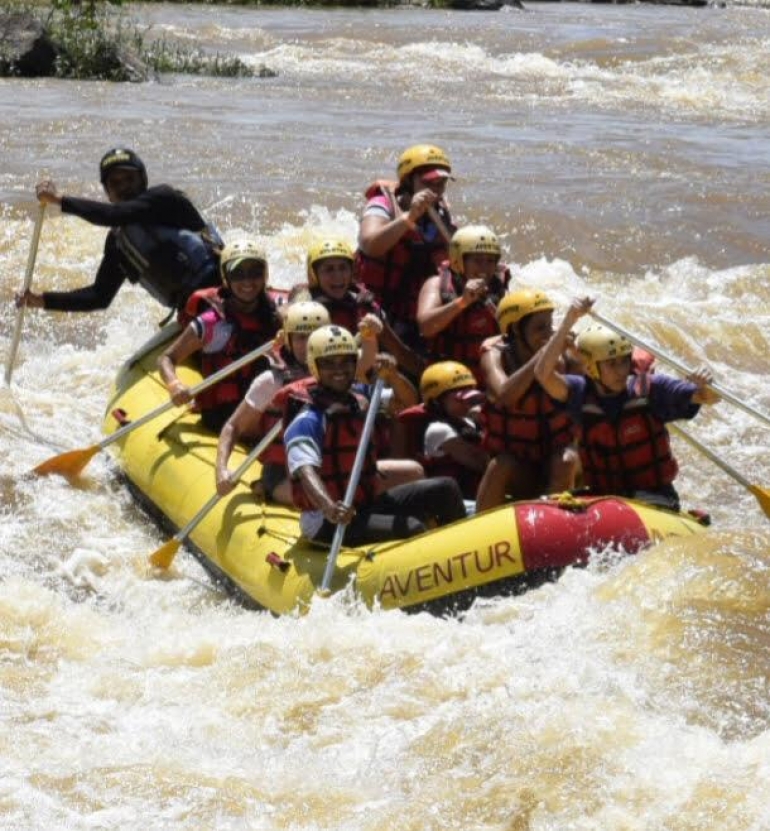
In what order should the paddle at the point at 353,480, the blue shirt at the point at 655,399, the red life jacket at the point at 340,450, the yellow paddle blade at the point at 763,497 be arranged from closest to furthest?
the paddle at the point at 353,480
the red life jacket at the point at 340,450
the blue shirt at the point at 655,399
the yellow paddle blade at the point at 763,497

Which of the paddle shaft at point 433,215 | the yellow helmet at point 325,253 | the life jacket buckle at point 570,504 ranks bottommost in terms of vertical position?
the life jacket buckle at point 570,504

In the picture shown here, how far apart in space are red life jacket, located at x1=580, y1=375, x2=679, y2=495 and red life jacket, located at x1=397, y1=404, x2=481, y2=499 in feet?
1.76

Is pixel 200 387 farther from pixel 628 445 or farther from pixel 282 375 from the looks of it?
pixel 628 445

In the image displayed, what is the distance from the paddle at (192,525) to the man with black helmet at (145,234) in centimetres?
172

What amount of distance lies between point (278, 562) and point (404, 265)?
82.1 inches

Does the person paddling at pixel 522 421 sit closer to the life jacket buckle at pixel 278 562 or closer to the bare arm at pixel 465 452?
the bare arm at pixel 465 452

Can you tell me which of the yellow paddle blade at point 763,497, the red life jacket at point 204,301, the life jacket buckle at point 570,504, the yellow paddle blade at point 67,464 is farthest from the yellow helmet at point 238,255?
the yellow paddle blade at point 763,497

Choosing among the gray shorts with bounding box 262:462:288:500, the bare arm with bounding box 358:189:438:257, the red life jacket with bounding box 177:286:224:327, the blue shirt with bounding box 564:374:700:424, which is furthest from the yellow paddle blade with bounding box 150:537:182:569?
the blue shirt with bounding box 564:374:700:424

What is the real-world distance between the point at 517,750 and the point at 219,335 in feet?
10.9

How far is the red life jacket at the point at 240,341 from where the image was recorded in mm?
8297

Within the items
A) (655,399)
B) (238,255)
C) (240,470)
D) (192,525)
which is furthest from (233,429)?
(655,399)

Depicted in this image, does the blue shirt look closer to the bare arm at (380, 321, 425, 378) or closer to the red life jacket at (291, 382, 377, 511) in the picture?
the red life jacket at (291, 382, 377, 511)

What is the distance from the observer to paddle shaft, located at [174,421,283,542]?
729 centimetres

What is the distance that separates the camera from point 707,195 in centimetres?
1448
